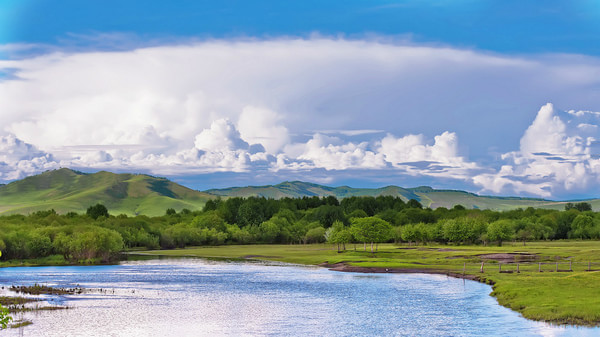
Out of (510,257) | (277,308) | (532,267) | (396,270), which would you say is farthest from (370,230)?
(277,308)

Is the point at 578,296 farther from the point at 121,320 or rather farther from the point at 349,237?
the point at 349,237

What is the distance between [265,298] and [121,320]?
21.9 metres

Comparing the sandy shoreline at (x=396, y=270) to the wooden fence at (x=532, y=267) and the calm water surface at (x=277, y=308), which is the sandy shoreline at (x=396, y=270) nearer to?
the calm water surface at (x=277, y=308)

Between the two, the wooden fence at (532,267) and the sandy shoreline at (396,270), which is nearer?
the sandy shoreline at (396,270)

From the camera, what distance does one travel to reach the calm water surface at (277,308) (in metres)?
55.1

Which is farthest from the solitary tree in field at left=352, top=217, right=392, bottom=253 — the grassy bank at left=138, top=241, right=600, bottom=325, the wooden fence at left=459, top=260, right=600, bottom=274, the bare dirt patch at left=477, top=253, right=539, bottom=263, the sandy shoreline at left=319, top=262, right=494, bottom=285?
the wooden fence at left=459, top=260, right=600, bottom=274

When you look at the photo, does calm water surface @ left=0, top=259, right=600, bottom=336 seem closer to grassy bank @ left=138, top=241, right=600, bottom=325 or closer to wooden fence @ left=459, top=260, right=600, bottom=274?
grassy bank @ left=138, top=241, right=600, bottom=325

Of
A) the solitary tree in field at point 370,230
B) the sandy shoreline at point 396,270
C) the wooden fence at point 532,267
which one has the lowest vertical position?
the sandy shoreline at point 396,270

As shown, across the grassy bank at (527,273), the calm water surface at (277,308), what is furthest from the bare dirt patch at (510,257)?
the calm water surface at (277,308)

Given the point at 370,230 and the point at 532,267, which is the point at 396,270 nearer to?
the point at 532,267

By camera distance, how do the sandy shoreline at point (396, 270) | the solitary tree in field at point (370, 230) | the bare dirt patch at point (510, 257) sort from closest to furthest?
the sandy shoreline at point (396, 270)
the bare dirt patch at point (510, 257)
the solitary tree in field at point (370, 230)

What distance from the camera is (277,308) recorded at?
225ft

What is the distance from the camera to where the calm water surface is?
5509 cm

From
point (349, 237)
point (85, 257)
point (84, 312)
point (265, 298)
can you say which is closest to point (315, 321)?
point (265, 298)
